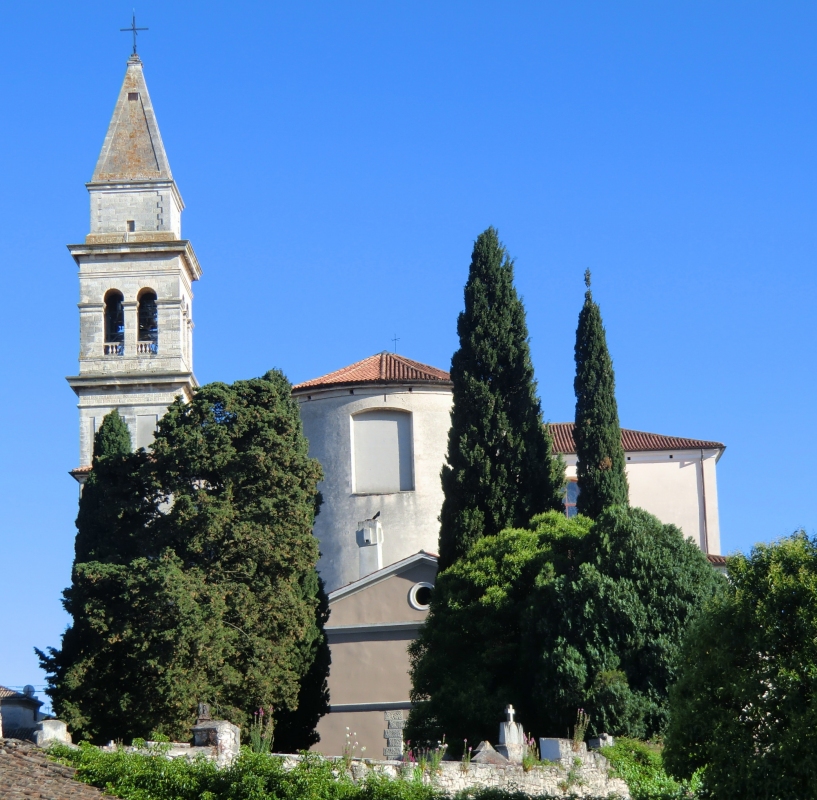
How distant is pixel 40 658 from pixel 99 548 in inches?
114

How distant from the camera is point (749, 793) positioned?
1723 cm

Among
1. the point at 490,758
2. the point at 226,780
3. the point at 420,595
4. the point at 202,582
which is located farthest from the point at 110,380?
the point at 226,780

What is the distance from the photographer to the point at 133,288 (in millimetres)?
45781

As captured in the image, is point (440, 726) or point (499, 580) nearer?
point (440, 726)

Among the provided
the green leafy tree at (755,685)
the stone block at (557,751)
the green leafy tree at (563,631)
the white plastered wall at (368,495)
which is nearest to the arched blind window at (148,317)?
the white plastered wall at (368,495)

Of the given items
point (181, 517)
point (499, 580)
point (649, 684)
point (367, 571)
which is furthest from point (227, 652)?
point (367, 571)

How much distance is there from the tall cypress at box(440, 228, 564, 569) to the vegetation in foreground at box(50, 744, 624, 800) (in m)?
Answer: 16.3

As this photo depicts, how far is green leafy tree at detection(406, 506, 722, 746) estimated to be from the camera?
27703mm

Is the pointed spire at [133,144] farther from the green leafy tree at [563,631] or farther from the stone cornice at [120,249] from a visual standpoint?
the green leafy tree at [563,631]

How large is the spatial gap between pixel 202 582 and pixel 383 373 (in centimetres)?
1598

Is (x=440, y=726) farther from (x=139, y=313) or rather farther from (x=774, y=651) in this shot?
(x=139, y=313)

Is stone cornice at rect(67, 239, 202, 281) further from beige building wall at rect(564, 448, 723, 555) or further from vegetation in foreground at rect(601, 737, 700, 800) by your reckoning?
vegetation in foreground at rect(601, 737, 700, 800)

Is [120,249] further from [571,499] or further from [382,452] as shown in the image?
[571,499]

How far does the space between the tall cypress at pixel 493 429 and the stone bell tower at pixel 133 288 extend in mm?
12650
